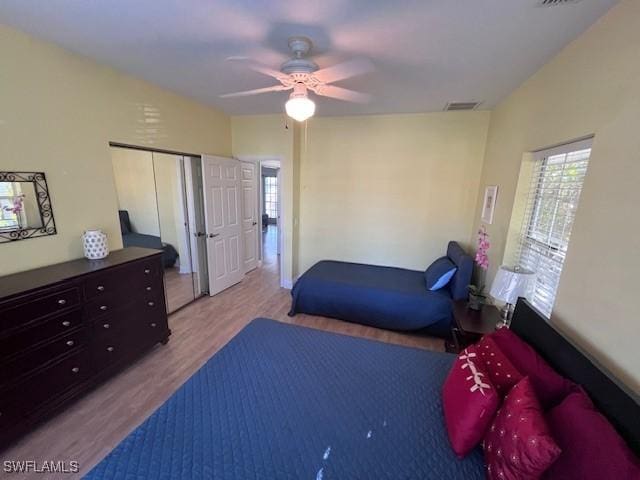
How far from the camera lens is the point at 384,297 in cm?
296

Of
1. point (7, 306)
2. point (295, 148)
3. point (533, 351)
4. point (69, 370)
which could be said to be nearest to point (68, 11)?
point (7, 306)

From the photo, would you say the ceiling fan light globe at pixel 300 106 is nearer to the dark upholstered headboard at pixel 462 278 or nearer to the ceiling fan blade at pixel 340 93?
the ceiling fan blade at pixel 340 93

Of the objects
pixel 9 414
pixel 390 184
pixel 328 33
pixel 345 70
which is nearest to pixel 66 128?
pixel 9 414

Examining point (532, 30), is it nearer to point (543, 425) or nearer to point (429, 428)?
point (543, 425)

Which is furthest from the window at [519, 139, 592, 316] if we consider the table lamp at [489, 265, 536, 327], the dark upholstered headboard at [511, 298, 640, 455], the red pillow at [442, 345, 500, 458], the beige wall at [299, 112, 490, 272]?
the beige wall at [299, 112, 490, 272]

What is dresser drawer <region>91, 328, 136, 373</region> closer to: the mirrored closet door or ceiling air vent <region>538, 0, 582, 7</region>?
the mirrored closet door

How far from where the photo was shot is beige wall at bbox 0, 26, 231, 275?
5.89 ft

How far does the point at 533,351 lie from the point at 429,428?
0.69m

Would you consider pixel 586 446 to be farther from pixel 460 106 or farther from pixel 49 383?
pixel 460 106

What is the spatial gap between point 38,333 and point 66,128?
152 centimetres

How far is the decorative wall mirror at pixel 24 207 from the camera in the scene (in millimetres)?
1787

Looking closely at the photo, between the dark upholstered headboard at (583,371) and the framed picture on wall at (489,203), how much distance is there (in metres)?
1.37

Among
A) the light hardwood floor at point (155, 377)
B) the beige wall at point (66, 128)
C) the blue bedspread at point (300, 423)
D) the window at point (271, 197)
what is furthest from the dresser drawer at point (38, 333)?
the window at point (271, 197)

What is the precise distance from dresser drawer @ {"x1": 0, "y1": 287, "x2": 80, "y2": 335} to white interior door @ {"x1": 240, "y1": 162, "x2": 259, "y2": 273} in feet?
8.84
